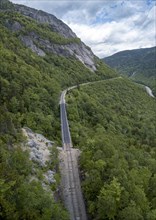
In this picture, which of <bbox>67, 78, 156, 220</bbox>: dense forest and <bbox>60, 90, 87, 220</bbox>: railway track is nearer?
<bbox>67, 78, 156, 220</bbox>: dense forest

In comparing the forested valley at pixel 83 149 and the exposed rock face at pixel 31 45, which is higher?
the exposed rock face at pixel 31 45

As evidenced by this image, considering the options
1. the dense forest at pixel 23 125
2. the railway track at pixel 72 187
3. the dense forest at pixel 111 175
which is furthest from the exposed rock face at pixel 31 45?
the railway track at pixel 72 187

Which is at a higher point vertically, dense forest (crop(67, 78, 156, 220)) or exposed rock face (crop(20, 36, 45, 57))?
exposed rock face (crop(20, 36, 45, 57))

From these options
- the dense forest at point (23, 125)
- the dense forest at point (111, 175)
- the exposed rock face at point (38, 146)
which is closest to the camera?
the dense forest at point (23, 125)

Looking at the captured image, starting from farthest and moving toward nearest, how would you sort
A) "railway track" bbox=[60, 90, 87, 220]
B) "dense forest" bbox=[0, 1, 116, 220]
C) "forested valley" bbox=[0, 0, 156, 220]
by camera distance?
"railway track" bbox=[60, 90, 87, 220] → "forested valley" bbox=[0, 0, 156, 220] → "dense forest" bbox=[0, 1, 116, 220]

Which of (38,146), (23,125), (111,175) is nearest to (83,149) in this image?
(38,146)

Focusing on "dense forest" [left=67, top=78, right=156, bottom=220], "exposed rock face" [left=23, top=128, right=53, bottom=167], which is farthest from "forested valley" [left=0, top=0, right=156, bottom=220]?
"exposed rock face" [left=23, top=128, right=53, bottom=167]

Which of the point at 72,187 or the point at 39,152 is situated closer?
the point at 72,187

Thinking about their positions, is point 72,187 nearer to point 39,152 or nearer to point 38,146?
point 39,152

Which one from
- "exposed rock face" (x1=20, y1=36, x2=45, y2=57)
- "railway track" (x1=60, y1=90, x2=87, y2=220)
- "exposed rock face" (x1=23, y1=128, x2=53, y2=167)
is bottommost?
"railway track" (x1=60, y1=90, x2=87, y2=220)

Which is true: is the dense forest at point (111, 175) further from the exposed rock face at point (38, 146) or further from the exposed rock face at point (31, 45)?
the exposed rock face at point (31, 45)

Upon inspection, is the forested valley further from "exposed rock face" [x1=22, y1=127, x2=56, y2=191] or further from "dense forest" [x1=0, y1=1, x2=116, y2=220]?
"exposed rock face" [x1=22, y1=127, x2=56, y2=191]
